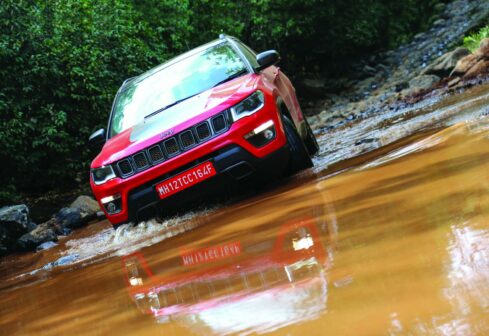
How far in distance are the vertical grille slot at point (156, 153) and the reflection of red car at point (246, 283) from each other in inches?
73.1

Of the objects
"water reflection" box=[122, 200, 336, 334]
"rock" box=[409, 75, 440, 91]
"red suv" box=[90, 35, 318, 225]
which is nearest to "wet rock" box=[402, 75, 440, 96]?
"rock" box=[409, 75, 440, 91]

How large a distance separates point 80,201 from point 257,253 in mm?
6738

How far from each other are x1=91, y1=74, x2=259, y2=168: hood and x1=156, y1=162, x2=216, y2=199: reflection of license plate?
352 mm

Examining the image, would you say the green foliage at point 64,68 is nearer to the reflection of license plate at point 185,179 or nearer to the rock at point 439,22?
the reflection of license plate at point 185,179

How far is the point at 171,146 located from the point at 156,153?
0.15m

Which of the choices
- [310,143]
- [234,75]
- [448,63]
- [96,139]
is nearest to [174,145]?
[234,75]

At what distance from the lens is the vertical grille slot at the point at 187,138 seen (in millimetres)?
5371

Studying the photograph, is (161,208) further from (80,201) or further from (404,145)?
(80,201)

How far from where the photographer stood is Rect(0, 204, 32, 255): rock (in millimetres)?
7820

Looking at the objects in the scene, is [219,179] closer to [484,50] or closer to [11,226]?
[11,226]

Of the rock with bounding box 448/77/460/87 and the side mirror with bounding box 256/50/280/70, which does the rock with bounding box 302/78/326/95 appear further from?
the side mirror with bounding box 256/50/280/70

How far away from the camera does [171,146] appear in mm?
5430

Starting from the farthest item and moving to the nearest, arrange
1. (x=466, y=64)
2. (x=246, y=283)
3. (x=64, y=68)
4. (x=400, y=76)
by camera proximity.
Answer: (x=400, y=76), (x=64, y=68), (x=466, y=64), (x=246, y=283)

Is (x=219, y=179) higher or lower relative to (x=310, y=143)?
higher
